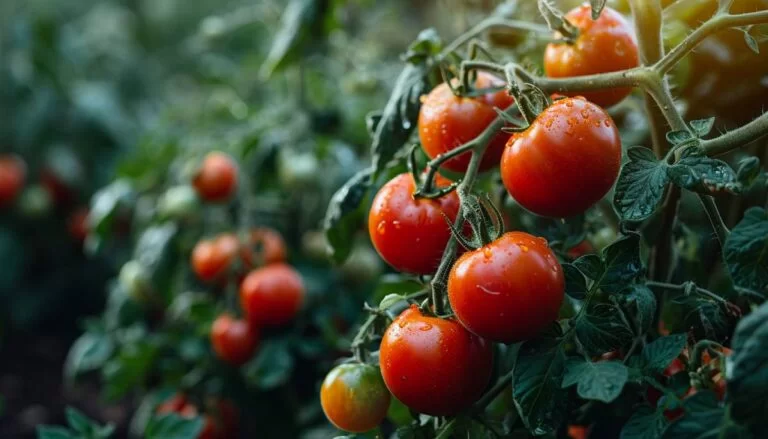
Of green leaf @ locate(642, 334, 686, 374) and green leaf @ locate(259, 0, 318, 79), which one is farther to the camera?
green leaf @ locate(259, 0, 318, 79)

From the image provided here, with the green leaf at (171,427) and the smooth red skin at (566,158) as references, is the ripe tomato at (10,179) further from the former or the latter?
the smooth red skin at (566,158)

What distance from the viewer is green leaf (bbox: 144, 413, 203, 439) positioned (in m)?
0.94

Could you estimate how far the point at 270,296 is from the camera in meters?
1.16

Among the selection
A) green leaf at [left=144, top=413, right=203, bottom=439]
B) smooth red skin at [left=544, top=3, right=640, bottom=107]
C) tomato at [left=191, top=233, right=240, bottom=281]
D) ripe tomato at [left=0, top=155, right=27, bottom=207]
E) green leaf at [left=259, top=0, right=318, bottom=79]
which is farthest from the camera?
ripe tomato at [left=0, top=155, right=27, bottom=207]

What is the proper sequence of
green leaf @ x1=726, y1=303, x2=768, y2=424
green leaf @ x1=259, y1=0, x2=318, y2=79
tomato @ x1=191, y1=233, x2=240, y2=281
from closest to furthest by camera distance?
green leaf @ x1=726, y1=303, x2=768, y2=424 < green leaf @ x1=259, y1=0, x2=318, y2=79 < tomato @ x1=191, y1=233, x2=240, y2=281

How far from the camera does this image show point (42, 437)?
0.87 m

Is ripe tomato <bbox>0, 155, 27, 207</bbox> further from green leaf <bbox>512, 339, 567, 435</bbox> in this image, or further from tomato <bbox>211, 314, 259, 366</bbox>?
green leaf <bbox>512, 339, 567, 435</bbox>

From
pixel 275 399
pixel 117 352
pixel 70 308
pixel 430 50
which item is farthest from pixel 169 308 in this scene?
Answer: pixel 70 308

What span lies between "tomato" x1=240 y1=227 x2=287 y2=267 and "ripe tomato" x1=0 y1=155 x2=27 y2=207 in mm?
1187

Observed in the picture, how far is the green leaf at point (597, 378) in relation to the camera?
20.1 inches

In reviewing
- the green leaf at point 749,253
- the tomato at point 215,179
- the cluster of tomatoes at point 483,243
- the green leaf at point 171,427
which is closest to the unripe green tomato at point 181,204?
the tomato at point 215,179

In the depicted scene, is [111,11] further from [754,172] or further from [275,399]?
[754,172]

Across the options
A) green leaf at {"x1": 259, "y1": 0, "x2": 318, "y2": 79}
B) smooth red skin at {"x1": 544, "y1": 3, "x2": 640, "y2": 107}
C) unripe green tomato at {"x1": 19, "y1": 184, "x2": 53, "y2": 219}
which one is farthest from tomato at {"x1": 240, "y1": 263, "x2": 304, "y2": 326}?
unripe green tomato at {"x1": 19, "y1": 184, "x2": 53, "y2": 219}

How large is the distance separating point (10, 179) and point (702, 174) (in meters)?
2.06
